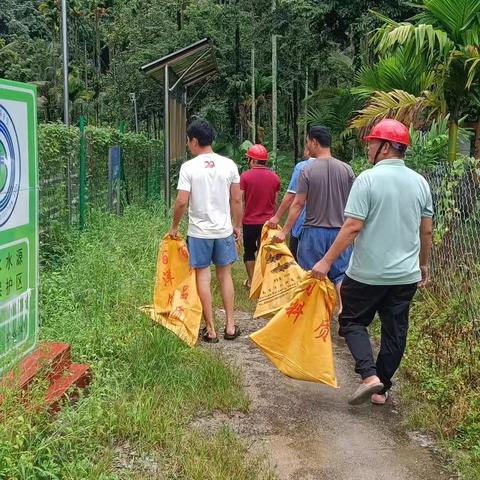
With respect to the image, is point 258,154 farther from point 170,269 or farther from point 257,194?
point 170,269

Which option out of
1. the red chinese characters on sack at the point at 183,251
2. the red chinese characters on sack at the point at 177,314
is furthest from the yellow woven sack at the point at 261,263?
the red chinese characters on sack at the point at 177,314

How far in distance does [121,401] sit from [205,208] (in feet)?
6.19

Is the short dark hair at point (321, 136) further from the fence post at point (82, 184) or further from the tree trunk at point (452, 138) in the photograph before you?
the fence post at point (82, 184)

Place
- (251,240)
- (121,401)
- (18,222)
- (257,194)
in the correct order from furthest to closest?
(251,240) < (257,194) < (121,401) < (18,222)

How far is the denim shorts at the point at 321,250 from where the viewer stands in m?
5.03

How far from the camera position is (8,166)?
3064mm

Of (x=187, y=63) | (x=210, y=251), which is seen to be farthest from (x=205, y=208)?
(x=187, y=63)

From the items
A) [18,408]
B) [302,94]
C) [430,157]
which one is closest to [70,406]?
[18,408]

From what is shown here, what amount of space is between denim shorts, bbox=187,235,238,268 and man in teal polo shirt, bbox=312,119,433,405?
1327 mm

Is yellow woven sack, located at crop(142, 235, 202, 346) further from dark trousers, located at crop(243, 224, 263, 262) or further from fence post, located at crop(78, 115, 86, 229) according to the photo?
fence post, located at crop(78, 115, 86, 229)

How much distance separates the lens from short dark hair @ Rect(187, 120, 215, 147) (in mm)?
4848

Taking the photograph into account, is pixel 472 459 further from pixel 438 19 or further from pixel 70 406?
pixel 438 19

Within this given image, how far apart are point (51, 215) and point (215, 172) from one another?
→ 2.60 m

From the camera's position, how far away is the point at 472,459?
314 cm
